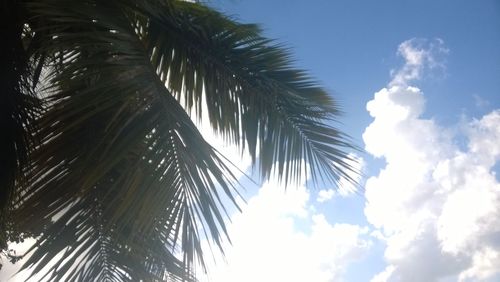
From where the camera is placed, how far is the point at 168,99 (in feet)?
9.50

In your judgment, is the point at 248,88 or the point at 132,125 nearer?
the point at 132,125

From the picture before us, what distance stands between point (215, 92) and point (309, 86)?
30.4 inches

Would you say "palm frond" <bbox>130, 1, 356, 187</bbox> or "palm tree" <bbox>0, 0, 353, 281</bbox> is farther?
"palm frond" <bbox>130, 1, 356, 187</bbox>

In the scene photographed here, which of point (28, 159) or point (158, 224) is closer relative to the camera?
point (158, 224)

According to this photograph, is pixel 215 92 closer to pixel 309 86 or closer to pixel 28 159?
pixel 309 86

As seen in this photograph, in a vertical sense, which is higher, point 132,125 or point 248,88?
point 248,88

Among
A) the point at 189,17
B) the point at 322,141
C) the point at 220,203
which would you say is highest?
the point at 189,17

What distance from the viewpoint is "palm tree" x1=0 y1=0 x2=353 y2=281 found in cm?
274

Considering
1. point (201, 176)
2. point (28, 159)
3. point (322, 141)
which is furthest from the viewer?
point (322, 141)

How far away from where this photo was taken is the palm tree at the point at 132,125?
2.74 meters

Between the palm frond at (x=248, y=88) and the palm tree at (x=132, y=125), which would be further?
the palm frond at (x=248, y=88)

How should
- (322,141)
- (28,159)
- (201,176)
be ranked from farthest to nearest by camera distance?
(322,141), (28,159), (201,176)

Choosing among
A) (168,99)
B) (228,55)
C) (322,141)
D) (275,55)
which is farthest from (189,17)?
(322,141)

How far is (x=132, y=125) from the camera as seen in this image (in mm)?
2805
